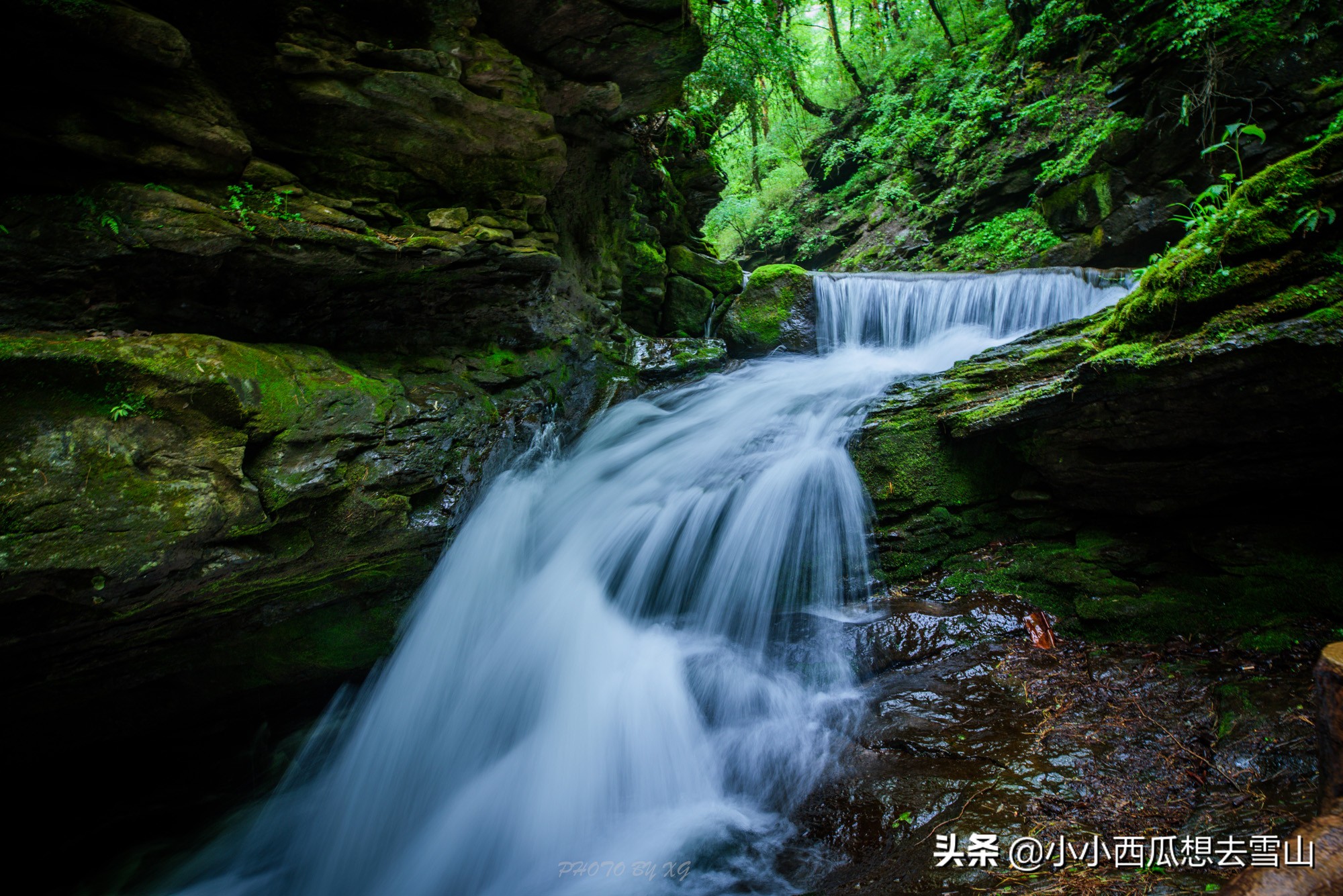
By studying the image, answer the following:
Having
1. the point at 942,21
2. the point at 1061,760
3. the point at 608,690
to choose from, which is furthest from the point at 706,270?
the point at 942,21

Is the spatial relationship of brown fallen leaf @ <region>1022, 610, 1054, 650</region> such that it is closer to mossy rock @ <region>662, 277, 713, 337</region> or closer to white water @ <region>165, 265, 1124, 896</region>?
white water @ <region>165, 265, 1124, 896</region>

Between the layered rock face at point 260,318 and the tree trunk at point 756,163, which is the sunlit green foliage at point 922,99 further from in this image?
the layered rock face at point 260,318

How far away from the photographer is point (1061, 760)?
2869 millimetres

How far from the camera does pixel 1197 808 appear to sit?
242 cm

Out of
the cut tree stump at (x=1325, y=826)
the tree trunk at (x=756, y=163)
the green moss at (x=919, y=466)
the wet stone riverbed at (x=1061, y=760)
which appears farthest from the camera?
the tree trunk at (x=756, y=163)

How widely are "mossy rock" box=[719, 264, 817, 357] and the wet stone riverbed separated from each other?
259 inches

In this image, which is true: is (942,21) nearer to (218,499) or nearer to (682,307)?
(682,307)

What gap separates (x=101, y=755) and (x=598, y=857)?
4850 millimetres

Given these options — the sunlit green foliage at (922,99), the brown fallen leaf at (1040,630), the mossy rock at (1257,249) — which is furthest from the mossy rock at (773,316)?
the brown fallen leaf at (1040,630)

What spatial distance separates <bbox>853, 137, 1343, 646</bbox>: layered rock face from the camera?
316 cm

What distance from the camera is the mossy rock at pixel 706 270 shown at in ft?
32.2

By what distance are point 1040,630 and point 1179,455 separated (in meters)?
1.51

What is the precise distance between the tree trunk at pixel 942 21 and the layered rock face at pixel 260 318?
1369 cm

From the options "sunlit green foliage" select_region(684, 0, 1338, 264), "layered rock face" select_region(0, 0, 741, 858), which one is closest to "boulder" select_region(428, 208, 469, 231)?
"layered rock face" select_region(0, 0, 741, 858)
